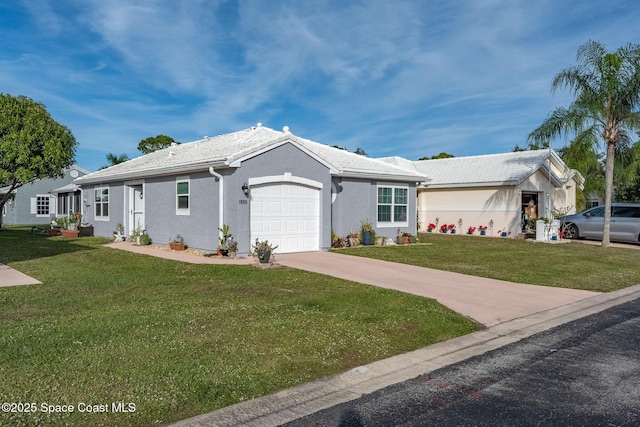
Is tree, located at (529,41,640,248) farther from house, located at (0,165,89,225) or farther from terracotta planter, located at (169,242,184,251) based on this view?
house, located at (0,165,89,225)

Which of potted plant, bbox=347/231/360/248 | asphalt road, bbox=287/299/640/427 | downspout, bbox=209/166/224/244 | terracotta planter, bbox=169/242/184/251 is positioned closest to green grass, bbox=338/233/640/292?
potted plant, bbox=347/231/360/248

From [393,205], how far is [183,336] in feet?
48.3

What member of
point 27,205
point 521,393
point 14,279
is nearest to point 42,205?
point 27,205

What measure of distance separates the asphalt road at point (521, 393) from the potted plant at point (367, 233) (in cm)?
1197

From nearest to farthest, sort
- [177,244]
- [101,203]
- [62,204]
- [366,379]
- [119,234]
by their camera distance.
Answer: [366,379] → [177,244] → [119,234] → [101,203] → [62,204]

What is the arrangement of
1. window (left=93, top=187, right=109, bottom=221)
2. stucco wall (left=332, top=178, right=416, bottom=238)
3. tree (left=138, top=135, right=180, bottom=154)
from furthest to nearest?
tree (left=138, top=135, right=180, bottom=154), window (left=93, top=187, right=109, bottom=221), stucco wall (left=332, top=178, right=416, bottom=238)

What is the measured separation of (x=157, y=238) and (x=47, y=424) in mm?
14374

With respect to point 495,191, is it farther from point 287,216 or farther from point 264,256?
point 264,256

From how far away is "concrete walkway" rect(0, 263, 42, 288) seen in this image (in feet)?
29.1

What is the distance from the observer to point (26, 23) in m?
14.4

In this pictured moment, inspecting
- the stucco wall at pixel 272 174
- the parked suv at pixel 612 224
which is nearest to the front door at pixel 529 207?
the parked suv at pixel 612 224

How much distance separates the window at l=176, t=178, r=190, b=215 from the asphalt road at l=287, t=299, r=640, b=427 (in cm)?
1219

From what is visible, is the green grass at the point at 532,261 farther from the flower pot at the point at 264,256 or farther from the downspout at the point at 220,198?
the downspout at the point at 220,198

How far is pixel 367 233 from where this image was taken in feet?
59.2
